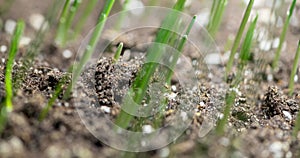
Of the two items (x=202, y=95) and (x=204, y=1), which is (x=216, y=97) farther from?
(x=204, y=1)

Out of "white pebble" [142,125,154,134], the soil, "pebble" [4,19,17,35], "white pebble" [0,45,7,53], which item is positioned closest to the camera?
the soil

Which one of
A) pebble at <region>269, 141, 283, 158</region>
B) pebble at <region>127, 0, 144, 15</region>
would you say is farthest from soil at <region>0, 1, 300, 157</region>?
pebble at <region>127, 0, 144, 15</region>

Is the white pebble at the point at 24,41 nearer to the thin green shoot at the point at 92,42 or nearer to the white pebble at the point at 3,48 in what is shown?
the white pebble at the point at 3,48

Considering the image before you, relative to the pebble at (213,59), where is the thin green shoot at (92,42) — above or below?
below

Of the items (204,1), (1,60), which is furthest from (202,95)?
(204,1)

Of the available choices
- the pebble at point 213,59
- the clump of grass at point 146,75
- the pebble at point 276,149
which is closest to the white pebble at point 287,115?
the pebble at point 276,149

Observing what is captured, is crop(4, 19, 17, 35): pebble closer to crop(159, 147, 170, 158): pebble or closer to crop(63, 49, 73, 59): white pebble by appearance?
crop(63, 49, 73, 59): white pebble
